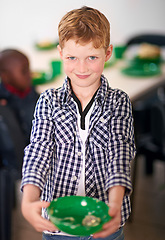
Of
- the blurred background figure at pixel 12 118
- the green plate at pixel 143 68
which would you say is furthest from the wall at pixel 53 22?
the blurred background figure at pixel 12 118

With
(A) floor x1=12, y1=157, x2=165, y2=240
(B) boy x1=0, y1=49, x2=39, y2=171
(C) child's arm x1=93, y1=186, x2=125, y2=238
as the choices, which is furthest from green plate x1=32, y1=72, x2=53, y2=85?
(C) child's arm x1=93, y1=186, x2=125, y2=238

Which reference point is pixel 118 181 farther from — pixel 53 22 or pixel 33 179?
pixel 53 22

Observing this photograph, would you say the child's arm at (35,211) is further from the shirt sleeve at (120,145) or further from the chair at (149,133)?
the chair at (149,133)

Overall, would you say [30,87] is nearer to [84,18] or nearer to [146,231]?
[84,18]

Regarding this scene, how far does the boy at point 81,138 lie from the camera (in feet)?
1.82

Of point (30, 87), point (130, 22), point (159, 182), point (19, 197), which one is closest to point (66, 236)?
point (30, 87)

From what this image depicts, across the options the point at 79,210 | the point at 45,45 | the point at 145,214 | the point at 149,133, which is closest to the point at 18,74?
the point at 79,210

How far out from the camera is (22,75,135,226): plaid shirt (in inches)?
23.1

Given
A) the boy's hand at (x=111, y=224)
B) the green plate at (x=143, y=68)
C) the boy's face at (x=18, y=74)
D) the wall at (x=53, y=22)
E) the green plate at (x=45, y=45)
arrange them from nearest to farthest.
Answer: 1. the boy's hand at (x=111, y=224)
2. the boy's face at (x=18, y=74)
3. the green plate at (x=143, y=68)
4. the green plate at (x=45, y=45)
5. the wall at (x=53, y=22)

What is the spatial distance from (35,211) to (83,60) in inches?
9.1

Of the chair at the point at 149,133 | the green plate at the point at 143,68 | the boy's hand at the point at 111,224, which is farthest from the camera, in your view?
the green plate at the point at 143,68

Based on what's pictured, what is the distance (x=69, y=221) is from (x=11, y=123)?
2.42 ft

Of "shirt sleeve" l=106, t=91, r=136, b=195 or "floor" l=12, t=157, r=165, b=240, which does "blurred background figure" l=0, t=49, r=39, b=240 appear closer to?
"floor" l=12, t=157, r=165, b=240

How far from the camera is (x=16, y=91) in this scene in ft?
3.63
